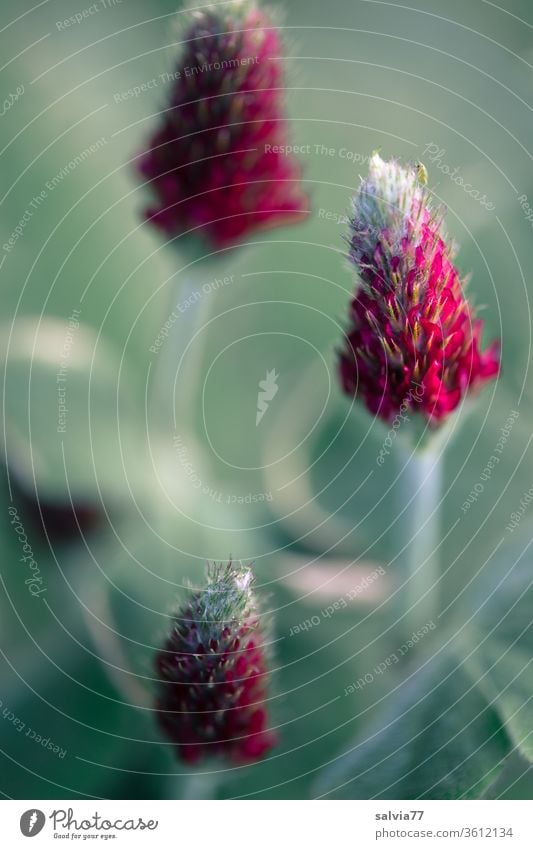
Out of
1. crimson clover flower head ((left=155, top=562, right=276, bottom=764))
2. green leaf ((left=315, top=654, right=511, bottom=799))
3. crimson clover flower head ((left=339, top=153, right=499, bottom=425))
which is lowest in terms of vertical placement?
green leaf ((left=315, top=654, right=511, bottom=799))

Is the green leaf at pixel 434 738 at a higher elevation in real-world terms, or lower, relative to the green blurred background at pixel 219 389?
lower

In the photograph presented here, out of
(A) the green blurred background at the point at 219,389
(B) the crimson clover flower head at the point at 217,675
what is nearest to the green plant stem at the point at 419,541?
(A) the green blurred background at the point at 219,389

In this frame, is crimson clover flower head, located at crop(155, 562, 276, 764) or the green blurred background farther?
the green blurred background

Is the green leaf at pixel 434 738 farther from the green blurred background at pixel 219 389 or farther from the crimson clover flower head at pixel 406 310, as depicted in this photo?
the crimson clover flower head at pixel 406 310
